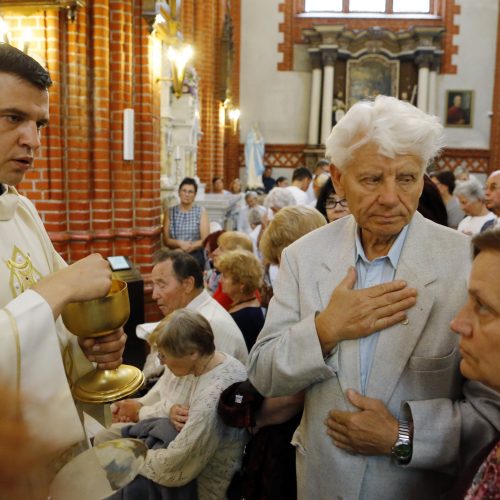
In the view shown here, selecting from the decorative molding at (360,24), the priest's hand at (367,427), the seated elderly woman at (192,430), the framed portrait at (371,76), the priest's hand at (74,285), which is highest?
the decorative molding at (360,24)

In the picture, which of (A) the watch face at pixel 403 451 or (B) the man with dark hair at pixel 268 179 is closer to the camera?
(A) the watch face at pixel 403 451

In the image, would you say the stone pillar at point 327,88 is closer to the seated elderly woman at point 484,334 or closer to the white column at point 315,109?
the white column at point 315,109

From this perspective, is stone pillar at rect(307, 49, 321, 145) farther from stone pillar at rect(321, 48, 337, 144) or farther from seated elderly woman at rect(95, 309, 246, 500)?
seated elderly woman at rect(95, 309, 246, 500)

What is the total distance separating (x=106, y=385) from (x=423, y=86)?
1625 cm

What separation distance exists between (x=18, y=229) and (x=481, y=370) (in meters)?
1.40

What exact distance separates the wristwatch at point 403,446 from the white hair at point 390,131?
2.43ft

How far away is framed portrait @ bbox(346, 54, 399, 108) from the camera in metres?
16.6

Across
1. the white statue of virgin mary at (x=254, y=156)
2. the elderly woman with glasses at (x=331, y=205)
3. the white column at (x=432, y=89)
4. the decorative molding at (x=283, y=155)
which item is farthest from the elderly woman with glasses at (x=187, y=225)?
the white column at (x=432, y=89)

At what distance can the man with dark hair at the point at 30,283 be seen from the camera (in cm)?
135

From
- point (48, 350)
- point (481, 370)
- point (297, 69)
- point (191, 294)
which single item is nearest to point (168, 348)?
point (191, 294)

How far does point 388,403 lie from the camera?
5.26ft

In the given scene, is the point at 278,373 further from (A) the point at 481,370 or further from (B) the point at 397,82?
(B) the point at 397,82

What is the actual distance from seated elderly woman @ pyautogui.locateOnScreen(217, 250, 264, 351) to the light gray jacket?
5.52ft

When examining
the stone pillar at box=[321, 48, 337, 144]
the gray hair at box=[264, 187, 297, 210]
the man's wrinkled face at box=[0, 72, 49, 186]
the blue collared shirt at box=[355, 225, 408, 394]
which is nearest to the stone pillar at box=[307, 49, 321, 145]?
the stone pillar at box=[321, 48, 337, 144]
